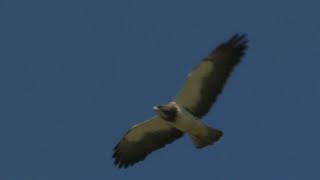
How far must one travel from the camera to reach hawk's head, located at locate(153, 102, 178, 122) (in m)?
29.1

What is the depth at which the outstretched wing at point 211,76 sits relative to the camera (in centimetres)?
2931

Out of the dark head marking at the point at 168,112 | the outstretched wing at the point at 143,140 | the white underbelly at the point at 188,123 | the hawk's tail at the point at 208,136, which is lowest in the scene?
the hawk's tail at the point at 208,136

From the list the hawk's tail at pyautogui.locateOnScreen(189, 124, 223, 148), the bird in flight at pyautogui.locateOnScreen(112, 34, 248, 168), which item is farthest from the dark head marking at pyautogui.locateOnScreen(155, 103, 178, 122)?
the hawk's tail at pyautogui.locateOnScreen(189, 124, 223, 148)

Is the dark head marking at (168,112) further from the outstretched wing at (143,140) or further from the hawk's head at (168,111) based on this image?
the outstretched wing at (143,140)

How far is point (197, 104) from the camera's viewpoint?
1167 inches

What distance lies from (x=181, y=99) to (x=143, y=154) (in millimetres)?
2036

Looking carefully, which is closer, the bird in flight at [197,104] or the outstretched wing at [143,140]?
the bird in flight at [197,104]

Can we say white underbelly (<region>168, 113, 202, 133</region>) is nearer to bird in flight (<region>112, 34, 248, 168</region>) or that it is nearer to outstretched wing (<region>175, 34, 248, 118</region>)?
bird in flight (<region>112, 34, 248, 168</region>)

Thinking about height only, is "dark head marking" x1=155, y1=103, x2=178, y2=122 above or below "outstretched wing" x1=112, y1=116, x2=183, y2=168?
below

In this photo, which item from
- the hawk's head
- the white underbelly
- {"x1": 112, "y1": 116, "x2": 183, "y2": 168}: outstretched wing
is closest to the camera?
the white underbelly

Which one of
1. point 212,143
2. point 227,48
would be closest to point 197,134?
point 212,143

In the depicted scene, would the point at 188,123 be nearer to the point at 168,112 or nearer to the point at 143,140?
the point at 168,112

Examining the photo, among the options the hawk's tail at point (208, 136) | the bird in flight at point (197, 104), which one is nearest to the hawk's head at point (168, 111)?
the bird in flight at point (197, 104)

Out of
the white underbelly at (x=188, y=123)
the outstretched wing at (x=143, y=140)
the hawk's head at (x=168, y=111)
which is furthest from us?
the outstretched wing at (x=143, y=140)
